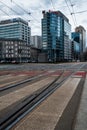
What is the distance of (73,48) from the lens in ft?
593

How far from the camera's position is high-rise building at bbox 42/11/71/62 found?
417ft

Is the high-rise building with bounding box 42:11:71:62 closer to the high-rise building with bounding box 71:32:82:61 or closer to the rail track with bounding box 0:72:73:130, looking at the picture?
the high-rise building with bounding box 71:32:82:61

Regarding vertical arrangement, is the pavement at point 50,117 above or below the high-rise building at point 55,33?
below

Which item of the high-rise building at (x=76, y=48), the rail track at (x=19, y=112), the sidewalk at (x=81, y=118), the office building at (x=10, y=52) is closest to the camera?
the sidewalk at (x=81, y=118)

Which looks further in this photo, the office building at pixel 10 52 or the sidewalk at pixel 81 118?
the office building at pixel 10 52

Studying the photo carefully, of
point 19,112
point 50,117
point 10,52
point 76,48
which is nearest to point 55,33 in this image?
point 10,52

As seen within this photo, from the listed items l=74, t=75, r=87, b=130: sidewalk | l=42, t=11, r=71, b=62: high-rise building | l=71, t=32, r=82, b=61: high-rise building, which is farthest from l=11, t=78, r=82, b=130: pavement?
l=71, t=32, r=82, b=61: high-rise building

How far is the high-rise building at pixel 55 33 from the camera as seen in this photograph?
417ft

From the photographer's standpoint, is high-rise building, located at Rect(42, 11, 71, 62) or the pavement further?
high-rise building, located at Rect(42, 11, 71, 62)

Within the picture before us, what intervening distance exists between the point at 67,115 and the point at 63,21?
123388 millimetres

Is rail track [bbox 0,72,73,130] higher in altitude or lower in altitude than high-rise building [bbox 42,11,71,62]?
lower

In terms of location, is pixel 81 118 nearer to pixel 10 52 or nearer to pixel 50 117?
pixel 50 117

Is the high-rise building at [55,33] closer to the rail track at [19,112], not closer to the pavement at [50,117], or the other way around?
the rail track at [19,112]

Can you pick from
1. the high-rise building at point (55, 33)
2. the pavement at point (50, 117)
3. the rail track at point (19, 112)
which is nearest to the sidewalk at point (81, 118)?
the pavement at point (50, 117)
